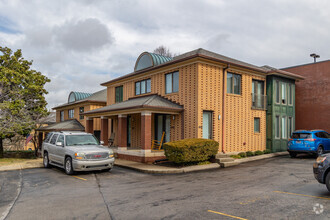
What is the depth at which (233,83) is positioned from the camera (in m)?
17.9

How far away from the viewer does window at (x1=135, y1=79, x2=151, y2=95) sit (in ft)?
66.2

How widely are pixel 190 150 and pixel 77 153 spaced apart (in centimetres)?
528

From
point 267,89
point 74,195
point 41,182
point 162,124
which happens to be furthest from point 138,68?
point 74,195

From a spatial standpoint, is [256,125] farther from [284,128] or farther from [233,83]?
[233,83]

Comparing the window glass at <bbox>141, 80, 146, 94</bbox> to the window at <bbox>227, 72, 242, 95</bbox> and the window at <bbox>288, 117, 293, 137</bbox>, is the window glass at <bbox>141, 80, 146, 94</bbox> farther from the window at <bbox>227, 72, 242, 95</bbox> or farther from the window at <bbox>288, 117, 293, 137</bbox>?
the window at <bbox>288, 117, 293, 137</bbox>

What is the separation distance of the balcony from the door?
4238mm

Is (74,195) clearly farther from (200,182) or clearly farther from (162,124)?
(162,124)

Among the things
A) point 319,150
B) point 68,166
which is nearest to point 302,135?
point 319,150

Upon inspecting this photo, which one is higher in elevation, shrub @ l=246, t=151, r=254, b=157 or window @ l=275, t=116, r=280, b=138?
window @ l=275, t=116, r=280, b=138

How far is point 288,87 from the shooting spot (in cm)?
2127

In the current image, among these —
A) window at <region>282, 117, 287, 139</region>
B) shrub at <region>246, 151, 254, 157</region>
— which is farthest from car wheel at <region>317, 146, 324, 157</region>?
window at <region>282, 117, 287, 139</region>

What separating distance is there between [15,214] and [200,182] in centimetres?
605

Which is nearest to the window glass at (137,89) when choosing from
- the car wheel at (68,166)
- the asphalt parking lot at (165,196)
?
the car wheel at (68,166)

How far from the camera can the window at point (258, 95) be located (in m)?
19.3
